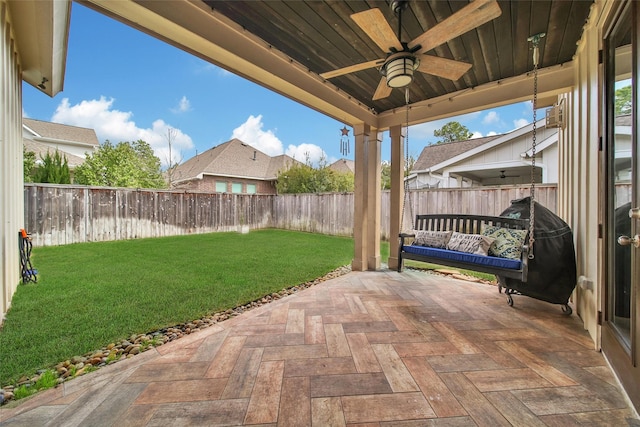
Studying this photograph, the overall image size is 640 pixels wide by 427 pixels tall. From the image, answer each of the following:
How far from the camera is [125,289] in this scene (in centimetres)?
316

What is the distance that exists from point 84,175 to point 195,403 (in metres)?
10.9

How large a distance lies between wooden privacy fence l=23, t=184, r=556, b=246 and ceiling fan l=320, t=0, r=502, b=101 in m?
4.27

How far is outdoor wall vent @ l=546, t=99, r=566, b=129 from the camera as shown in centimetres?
295

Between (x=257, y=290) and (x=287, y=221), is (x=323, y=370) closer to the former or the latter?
(x=257, y=290)

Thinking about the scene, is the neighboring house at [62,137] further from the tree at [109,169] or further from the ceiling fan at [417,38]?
the ceiling fan at [417,38]

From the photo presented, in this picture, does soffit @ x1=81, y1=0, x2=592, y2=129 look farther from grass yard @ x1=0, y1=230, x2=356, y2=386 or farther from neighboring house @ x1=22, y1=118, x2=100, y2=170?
neighboring house @ x1=22, y1=118, x2=100, y2=170

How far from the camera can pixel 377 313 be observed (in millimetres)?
2604

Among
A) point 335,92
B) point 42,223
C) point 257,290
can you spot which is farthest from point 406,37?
point 42,223

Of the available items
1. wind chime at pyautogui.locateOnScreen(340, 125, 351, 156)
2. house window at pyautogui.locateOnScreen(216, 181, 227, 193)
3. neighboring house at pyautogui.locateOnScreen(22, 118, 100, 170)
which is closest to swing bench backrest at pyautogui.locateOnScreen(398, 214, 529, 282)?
wind chime at pyautogui.locateOnScreen(340, 125, 351, 156)

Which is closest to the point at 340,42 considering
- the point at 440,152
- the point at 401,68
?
the point at 401,68

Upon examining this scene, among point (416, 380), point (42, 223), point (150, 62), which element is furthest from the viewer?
point (150, 62)

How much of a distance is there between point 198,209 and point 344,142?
6.08m

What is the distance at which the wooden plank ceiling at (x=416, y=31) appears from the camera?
1.99m

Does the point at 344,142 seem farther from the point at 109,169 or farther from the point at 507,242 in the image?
the point at 109,169
